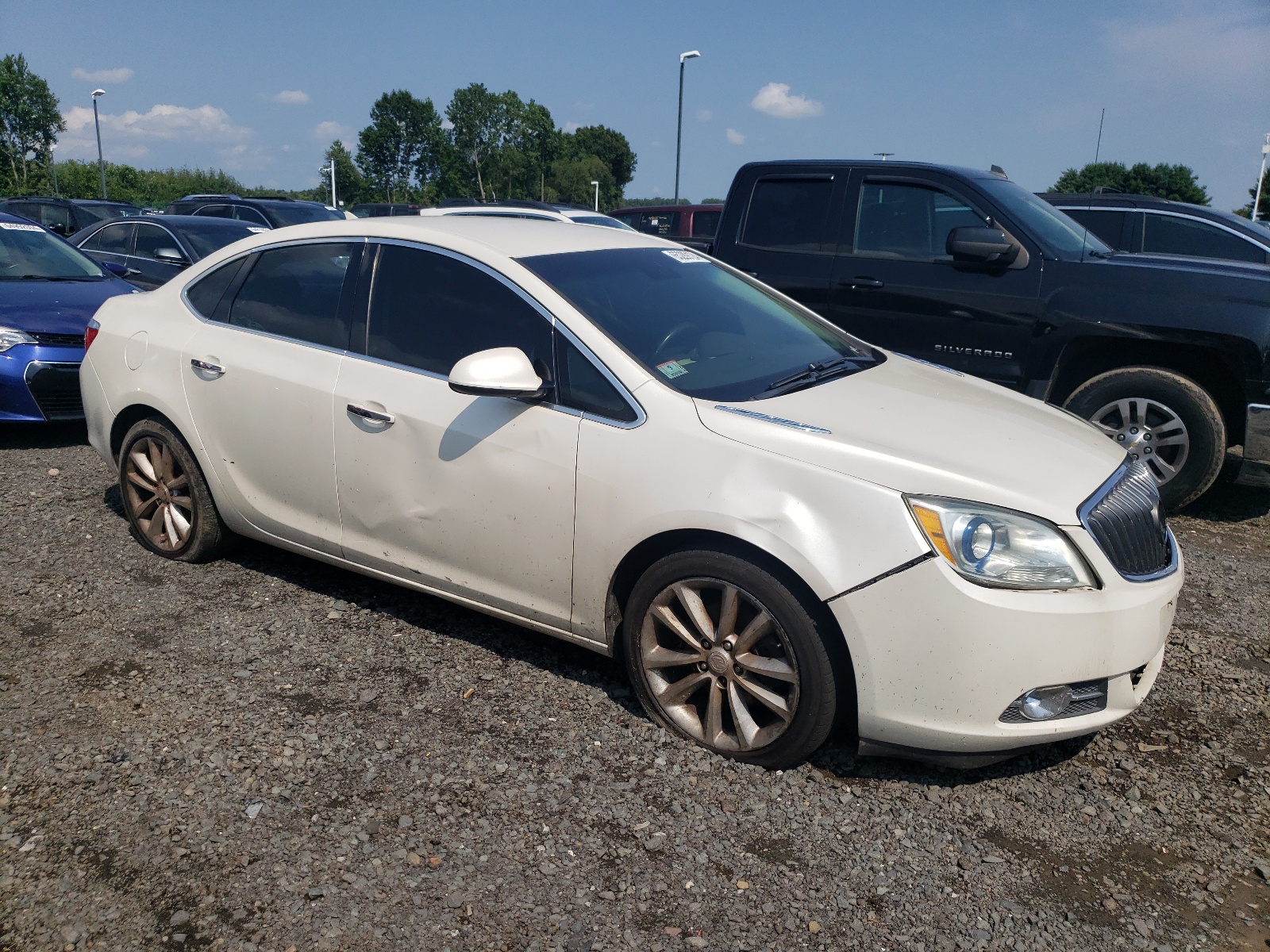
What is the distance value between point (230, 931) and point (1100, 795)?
2.52 m

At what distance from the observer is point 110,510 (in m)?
5.49

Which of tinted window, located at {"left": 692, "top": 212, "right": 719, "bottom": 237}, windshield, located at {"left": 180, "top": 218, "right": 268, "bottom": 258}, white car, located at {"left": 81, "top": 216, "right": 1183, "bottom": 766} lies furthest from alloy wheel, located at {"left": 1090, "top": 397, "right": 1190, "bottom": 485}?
tinted window, located at {"left": 692, "top": 212, "right": 719, "bottom": 237}

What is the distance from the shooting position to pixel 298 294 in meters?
4.14

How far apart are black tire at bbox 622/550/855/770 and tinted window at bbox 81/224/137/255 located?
974 cm

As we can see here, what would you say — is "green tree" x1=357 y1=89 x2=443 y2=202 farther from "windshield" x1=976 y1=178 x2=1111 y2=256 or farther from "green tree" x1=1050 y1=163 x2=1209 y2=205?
"windshield" x1=976 y1=178 x2=1111 y2=256

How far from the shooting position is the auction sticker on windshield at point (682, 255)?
4207 millimetres

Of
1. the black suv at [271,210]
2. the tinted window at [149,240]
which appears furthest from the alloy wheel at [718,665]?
the black suv at [271,210]

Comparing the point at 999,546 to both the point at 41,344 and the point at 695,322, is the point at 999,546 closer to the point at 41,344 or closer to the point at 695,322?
the point at 695,322

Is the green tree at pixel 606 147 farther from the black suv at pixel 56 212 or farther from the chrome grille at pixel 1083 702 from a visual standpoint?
the chrome grille at pixel 1083 702

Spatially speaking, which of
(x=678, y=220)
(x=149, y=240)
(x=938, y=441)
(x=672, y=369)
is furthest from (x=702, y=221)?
(x=938, y=441)

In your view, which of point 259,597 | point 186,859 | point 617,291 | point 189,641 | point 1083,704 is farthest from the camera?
point 259,597

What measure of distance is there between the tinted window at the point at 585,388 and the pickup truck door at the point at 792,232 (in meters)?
3.63

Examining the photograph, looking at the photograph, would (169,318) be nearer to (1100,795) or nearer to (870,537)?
(870,537)

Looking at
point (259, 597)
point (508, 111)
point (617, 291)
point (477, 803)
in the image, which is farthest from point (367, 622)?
point (508, 111)
